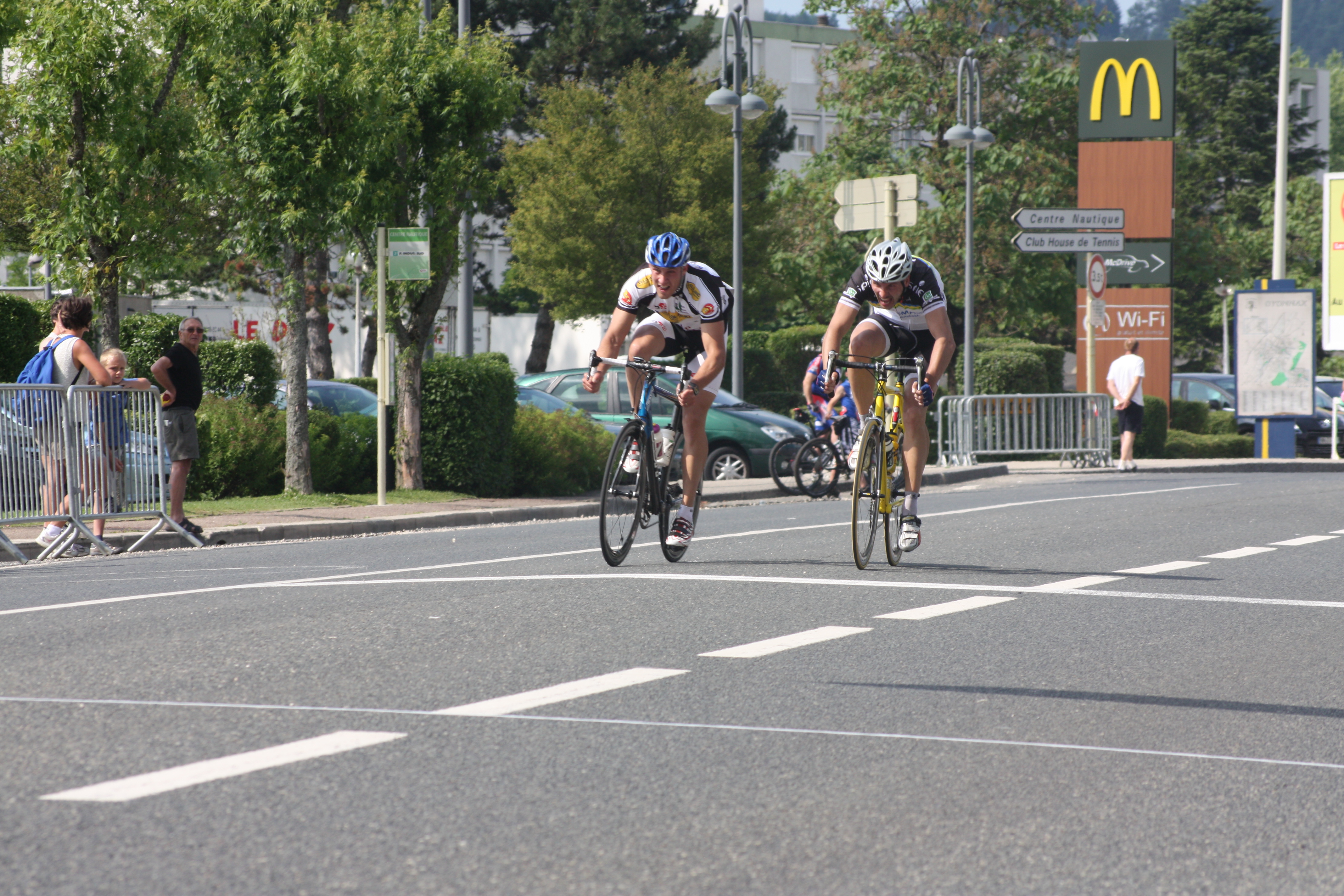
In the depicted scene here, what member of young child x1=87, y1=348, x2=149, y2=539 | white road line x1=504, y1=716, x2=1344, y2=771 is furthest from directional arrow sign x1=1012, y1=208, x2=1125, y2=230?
white road line x1=504, y1=716, x2=1344, y2=771

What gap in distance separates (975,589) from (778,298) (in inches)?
1345

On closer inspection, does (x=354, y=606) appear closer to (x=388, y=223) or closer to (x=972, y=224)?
(x=388, y=223)

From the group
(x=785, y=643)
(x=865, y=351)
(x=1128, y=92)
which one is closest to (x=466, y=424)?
(x=865, y=351)

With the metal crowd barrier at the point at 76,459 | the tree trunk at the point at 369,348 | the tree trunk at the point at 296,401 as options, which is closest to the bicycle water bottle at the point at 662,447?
the metal crowd barrier at the point at 76,459

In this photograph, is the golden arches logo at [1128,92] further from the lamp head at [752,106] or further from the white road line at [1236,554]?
the white road line at [1236,554]

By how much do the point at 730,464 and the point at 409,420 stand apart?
187 inches

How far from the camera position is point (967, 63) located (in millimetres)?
28422

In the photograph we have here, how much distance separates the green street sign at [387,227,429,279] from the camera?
15750mm

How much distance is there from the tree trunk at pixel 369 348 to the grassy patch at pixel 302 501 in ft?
66.6

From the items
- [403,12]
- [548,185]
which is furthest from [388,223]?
[548,185]

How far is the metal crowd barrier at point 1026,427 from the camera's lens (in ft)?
79.3

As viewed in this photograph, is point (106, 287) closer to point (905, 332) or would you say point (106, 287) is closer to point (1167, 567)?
point (905, 332)

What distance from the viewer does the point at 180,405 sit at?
1358cm

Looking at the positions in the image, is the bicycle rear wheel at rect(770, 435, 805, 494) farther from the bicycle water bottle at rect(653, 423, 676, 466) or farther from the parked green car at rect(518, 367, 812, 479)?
the bicycle water bottle at rect(653, 423, 676, 466)
